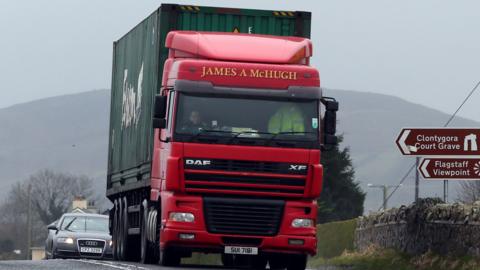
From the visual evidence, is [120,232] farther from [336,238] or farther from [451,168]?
[451,168]

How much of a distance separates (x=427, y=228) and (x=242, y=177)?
132 inches

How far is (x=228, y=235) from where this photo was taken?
2228 cm

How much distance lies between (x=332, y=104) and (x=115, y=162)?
9247 mm

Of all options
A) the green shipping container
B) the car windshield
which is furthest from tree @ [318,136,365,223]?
the green shipping container

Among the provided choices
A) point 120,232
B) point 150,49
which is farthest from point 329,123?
point 120,232

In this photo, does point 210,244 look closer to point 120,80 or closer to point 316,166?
point 316,166

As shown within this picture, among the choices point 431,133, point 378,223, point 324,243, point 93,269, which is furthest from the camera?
point 324,243

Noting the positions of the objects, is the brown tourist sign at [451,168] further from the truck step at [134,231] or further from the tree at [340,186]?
the tree at [340,186]

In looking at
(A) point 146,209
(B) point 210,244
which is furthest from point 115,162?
(B) point 210,244

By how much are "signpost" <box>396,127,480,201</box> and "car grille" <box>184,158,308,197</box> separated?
81.5 inches

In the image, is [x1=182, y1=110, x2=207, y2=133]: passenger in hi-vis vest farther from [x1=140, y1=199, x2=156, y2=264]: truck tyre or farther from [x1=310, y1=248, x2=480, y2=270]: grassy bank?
[x1=310, y1=248, x2=480, y2=270]: grassy bank

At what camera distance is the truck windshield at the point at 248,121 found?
21953mm

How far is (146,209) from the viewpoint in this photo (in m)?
25.4

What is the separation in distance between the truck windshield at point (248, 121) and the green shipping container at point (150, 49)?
2.46 m
